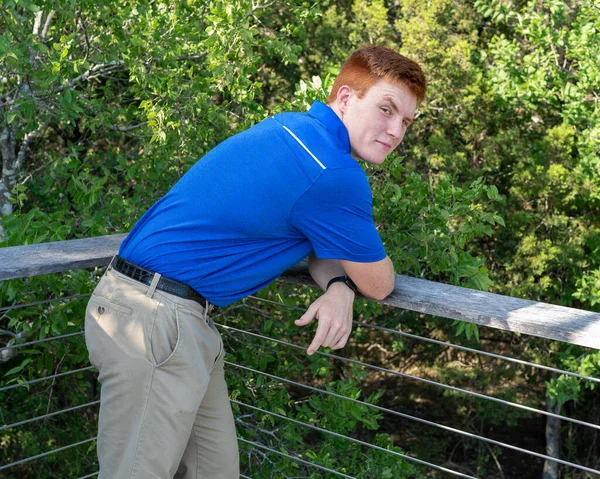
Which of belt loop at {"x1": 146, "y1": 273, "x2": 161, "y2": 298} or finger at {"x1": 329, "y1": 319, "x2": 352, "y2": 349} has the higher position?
belt loop at {"x1": 146, "y1": 273, "x2": 161, "y2": 298}

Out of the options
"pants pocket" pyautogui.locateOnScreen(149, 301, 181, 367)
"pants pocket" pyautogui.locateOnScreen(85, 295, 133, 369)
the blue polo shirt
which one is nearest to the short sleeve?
the blue polo shirt

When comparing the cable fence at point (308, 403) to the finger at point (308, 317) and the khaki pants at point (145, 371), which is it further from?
the khaki pants at point (145, 371)

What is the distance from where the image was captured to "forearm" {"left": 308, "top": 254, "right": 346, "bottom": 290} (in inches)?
97.7

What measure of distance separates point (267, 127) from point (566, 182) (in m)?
7.80

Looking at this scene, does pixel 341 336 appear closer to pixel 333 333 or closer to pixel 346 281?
pixel 333 333

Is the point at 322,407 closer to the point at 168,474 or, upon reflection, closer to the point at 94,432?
the point at 168,474

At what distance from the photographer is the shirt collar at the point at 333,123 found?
89.3 inches

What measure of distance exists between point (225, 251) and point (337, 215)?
306 millimetres

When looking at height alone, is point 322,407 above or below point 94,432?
above

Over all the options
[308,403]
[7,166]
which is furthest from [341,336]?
[7,166]

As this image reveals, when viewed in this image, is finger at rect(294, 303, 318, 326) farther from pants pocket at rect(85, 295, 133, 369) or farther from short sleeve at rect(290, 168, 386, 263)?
pants pocket at rect(85, 295, 133, 369)

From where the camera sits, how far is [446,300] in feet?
7.60

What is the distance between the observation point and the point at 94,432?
7379mm

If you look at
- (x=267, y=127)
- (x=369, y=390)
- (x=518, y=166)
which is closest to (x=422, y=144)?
(x=518, y=166)
